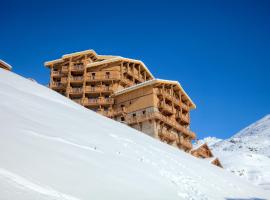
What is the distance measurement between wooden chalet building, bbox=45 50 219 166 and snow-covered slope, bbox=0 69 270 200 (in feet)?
103

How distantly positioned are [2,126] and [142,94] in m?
38.5

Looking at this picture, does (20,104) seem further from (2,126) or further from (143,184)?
(143,184)

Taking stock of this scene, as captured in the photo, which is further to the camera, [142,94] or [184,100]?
[184,100]

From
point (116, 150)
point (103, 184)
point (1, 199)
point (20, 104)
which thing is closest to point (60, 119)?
point (20, 104)

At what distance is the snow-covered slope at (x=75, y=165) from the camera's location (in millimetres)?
5738

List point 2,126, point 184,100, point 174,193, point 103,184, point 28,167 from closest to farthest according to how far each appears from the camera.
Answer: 1. point 28,167
2. point 103,184
3. point 2,126
4. point 174,193
5. point 184,100

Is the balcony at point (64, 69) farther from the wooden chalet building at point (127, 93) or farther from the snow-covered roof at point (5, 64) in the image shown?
the snow-covered roof at point (5, 64)

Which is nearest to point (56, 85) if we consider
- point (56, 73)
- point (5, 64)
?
point (56, 73)

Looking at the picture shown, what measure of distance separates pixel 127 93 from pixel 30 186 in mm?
41988

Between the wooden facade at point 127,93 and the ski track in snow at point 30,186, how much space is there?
3810 cm

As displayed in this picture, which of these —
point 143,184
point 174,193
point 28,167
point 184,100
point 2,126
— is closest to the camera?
point 28,167

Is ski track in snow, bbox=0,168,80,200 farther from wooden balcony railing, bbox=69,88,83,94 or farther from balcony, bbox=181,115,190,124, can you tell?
balcony, bbox=181,115,190,124

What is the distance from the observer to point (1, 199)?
14.8ft

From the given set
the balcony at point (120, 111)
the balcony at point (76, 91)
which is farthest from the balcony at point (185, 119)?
the balcony at point (76, 91)
